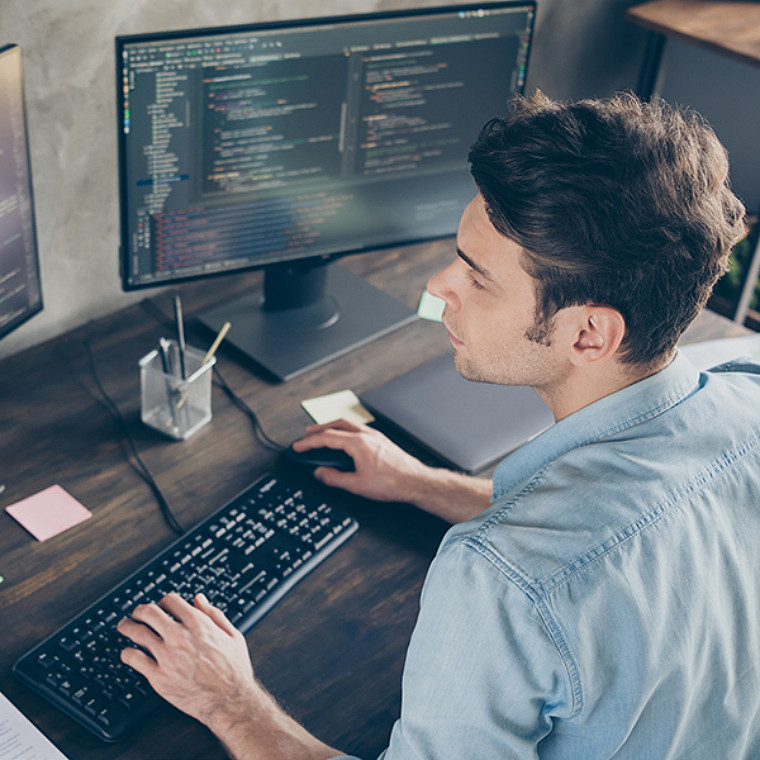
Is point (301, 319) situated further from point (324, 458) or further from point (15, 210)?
point (15, 210)

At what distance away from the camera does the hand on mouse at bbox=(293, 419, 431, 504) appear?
1283 mm

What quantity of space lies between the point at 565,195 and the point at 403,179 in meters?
0.68

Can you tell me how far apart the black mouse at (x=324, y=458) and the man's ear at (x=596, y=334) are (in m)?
0.43

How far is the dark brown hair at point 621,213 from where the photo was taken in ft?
2.99

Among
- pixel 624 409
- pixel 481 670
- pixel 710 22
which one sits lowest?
pixel 481 670

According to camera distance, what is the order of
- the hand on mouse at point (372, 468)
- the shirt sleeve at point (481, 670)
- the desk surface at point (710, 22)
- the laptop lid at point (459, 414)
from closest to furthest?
the shirt sleeve at point (481, 670)
the hand on mouse at point (372, 468)
the laptop lid at point (459, 414)
the desk surface at point (710, 22)

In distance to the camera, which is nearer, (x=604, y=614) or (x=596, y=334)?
(x=604, y=614)

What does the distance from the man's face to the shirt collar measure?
0.26ft

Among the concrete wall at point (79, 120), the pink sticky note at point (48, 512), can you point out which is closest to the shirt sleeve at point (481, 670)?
the pink sticky note at point (48, 512)

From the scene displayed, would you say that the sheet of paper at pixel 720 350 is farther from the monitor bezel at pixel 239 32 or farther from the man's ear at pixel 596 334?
the man's ear at pixel 596 334

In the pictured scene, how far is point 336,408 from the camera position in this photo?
146 cm

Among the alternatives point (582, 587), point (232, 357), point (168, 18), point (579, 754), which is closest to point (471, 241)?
point (582, 587)

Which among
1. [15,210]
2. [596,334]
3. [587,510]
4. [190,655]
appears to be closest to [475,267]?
[596,334]

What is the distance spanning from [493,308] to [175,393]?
0.56 meters
